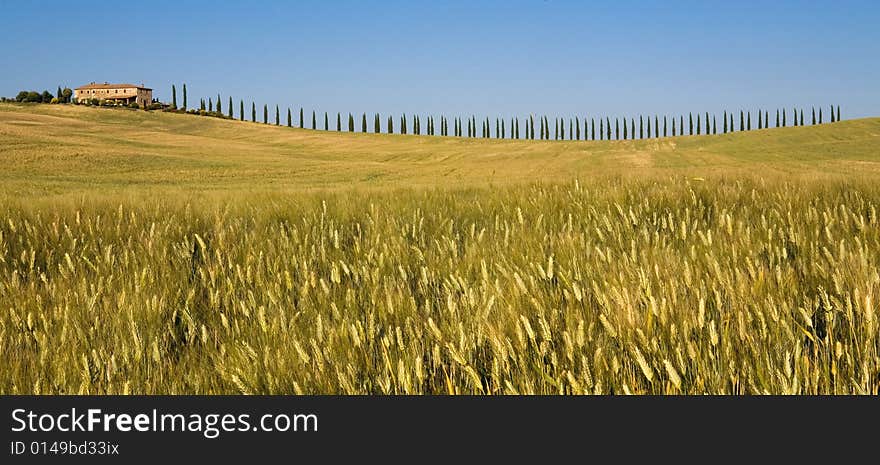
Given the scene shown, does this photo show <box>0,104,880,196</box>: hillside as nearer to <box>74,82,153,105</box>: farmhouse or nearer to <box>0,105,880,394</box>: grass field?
<box>0,105,880,394</box>: grass field

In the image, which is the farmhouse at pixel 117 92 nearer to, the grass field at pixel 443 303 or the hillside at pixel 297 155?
the hillside at pixel 297 155

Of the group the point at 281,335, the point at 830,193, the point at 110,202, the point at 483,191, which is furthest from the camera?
the point at 483,191

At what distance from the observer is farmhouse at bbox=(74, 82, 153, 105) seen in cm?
12604

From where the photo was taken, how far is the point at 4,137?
36406mm

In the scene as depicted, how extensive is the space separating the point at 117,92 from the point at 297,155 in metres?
103

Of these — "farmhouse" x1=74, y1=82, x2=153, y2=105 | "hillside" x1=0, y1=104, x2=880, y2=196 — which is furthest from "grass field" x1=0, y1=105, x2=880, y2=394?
"farmhouse" x1=74, y1=82, x2=153, y2=105

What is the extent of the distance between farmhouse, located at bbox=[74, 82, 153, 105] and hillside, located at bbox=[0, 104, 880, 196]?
59.0 meters

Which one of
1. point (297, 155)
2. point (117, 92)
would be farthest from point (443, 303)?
point (117, 92)

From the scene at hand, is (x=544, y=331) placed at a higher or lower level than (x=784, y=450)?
higher

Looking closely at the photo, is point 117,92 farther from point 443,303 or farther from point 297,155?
point 443,303

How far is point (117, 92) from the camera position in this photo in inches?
5049

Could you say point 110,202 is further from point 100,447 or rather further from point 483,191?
point 100,447

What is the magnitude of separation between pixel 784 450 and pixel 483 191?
507cm

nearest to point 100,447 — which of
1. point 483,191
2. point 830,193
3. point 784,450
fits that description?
point 784,450
